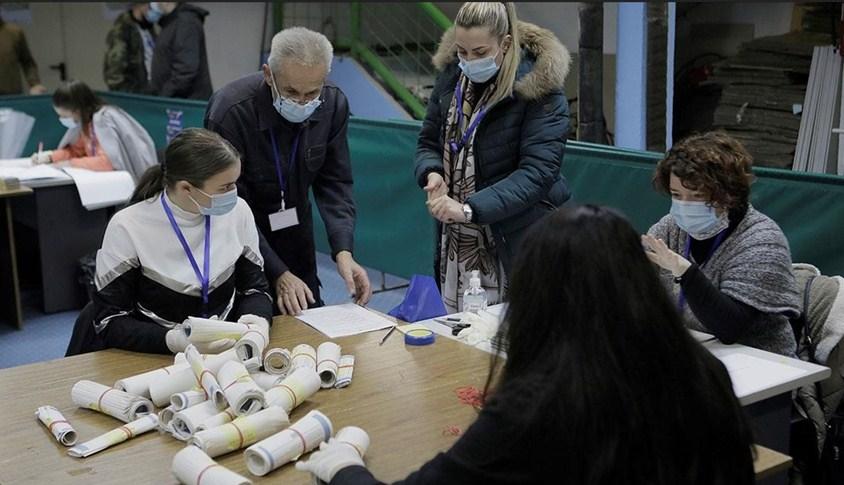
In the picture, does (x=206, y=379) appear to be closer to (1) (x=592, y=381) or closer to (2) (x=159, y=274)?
(2) (x=159, y=274)

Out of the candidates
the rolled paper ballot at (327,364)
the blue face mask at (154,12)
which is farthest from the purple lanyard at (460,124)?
the blue face mask at (154,12)

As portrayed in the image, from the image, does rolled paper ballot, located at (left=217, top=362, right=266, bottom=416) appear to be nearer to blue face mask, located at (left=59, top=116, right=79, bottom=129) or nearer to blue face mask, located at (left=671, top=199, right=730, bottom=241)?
blue face mask, located at (left=671, top=199, right=730, bottom=241)

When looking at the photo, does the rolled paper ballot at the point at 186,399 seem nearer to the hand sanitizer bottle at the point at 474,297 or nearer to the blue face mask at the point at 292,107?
the hand sanitizer bottle at the point at 474,297

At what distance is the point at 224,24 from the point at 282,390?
27.1 feet

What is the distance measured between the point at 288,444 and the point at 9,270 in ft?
13.3

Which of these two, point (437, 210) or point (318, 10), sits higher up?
point (318, 10)

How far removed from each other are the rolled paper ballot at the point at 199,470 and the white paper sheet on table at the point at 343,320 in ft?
2.92

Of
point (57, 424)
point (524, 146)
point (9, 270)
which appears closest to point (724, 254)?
point (524, 146)

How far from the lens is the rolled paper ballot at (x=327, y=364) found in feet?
7.68

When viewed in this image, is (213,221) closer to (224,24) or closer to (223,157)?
(223,157)

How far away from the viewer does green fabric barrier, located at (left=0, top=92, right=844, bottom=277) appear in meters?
3.27

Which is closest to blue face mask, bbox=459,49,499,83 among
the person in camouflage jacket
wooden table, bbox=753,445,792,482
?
wooden table, bbox=753,445,792,482

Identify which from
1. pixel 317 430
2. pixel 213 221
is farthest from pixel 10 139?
pixel 317 430

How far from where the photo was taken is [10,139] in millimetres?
6527
